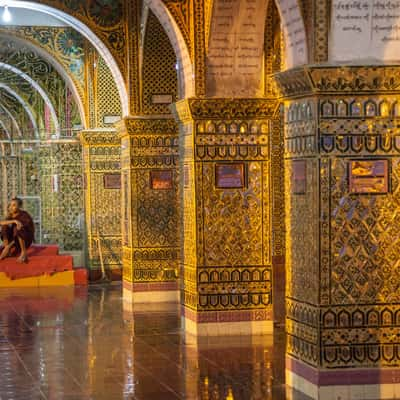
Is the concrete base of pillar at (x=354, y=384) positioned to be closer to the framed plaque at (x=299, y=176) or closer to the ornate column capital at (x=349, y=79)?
the framed plaque at (x=299, y=176)

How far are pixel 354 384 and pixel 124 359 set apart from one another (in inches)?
95.1

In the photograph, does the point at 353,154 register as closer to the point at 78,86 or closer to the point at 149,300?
the point at 149,300

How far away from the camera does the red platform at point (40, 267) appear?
14.8 metres

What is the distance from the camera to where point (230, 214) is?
9875 mm

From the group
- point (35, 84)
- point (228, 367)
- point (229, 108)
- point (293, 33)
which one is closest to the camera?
point (293, 33)

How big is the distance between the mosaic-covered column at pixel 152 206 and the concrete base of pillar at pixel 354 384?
236 inches

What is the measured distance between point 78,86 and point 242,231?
6622mm

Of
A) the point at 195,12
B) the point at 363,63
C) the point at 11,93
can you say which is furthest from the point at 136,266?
the point at 11,93

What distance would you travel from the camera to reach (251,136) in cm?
986

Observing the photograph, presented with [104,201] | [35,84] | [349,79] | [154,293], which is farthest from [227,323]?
[35,84]

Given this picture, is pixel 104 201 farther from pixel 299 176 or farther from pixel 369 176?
pixel 369 176

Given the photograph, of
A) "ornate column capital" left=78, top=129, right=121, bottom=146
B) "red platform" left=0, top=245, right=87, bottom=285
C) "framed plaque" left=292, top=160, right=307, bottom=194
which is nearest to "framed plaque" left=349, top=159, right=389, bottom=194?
"framed plaque" left=292, top=160, right=307, bottom=194

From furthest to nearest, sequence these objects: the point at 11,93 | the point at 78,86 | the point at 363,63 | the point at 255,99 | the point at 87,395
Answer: the point at 11,93 < the point at 78,86 < the point at 255,99 < the point at 87,395 < the point at 363,63

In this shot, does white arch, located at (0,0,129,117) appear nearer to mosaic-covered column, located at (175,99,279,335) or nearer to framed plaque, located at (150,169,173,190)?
framed plaque, located at (150,169,173,190)
